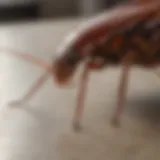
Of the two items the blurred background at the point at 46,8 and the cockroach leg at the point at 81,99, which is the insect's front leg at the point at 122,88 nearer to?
the cockroach leg at the point at 81,99

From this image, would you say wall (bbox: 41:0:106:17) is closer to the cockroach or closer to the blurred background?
the blurred background

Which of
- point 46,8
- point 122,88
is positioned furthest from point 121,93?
point 46,8

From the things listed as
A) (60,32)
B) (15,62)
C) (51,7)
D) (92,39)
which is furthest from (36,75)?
(51,7)

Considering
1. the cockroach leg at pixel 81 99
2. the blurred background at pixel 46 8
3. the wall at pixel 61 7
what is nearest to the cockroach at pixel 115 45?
the cockroach leg at pixel 81 99

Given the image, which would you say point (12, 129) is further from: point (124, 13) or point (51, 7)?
point (51, 7)

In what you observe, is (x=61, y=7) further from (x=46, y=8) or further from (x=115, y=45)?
(x=115, y=45)

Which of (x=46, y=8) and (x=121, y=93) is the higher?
(x=46, y=8)
